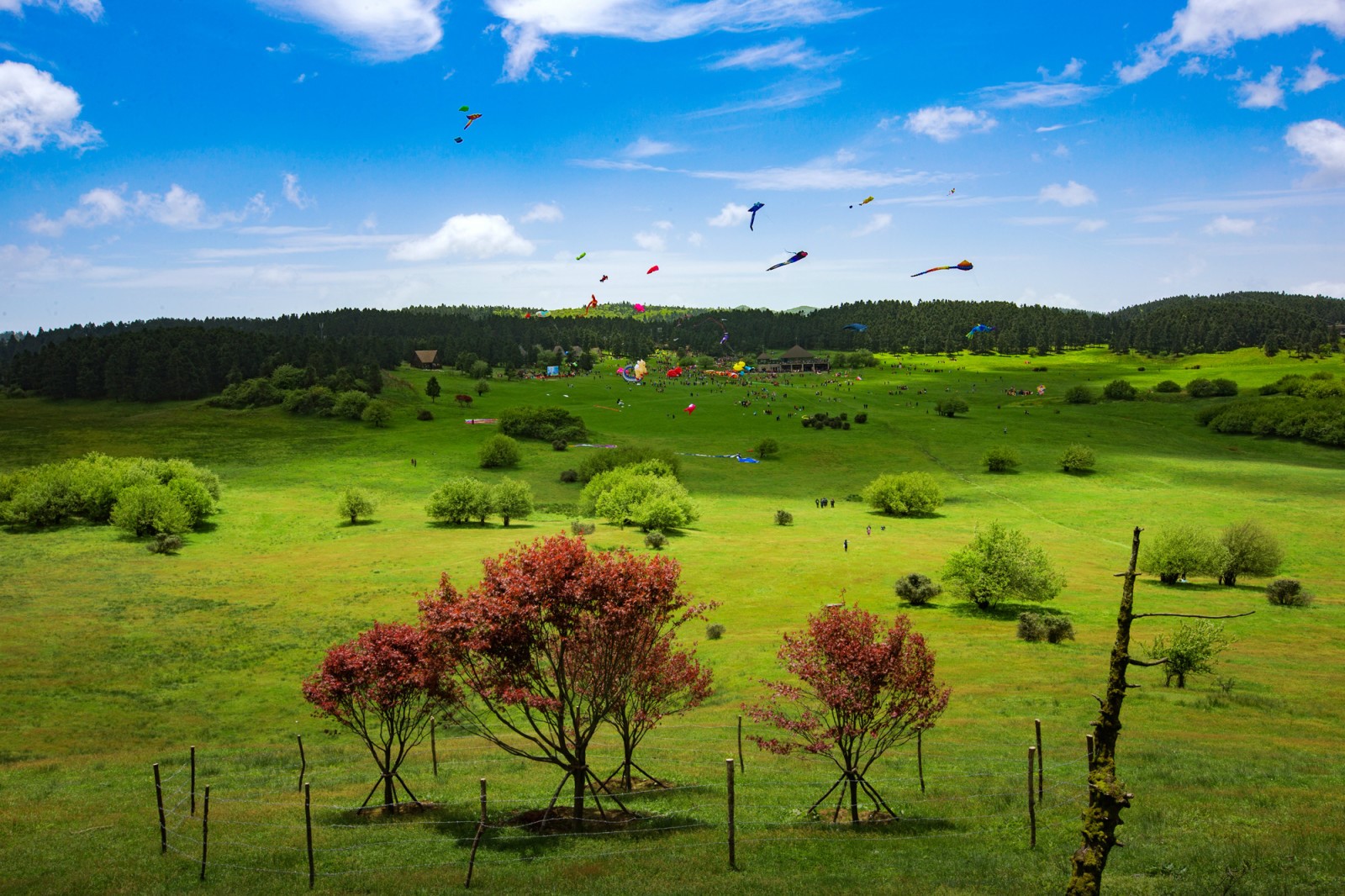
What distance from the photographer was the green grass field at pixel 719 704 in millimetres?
15492

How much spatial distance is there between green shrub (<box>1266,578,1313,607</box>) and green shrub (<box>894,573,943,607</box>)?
2150cm

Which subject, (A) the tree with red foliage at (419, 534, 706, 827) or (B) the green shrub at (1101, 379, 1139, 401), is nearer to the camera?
(A) the tree with red foliage at (419, 534, 706, 827)

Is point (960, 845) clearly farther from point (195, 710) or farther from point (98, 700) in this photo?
point (98, 700)

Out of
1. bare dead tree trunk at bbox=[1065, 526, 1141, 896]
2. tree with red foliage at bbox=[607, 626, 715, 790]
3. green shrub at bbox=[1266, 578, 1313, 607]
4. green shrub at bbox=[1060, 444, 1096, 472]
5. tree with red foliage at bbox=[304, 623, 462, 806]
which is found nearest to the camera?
bare dead tree trunk at bbox=[1065, 526, 1141, 896]

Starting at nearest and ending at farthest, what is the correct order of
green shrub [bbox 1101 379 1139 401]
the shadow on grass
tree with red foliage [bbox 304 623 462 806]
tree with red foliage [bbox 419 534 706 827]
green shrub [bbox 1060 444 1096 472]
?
1. tree with red foliage [bbox 419 534 706 827]
2. tree with red foliage [bbox 304 623 462 806]
3. the shadow on grass
4. green shrub [bbox 1060 444 1096 472]
5. green shrub [bbox 1101 379 1139 401]

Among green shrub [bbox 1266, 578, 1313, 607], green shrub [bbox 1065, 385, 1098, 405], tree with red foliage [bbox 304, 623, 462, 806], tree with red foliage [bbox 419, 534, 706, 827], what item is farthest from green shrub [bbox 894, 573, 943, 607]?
green shrub [bbox 1065, 385, 1098, 405]

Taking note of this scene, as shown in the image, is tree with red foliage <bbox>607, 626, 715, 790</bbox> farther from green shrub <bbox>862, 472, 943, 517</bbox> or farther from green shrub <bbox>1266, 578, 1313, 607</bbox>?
green shrub <bbox>862, 472, 943, 517</bbox>

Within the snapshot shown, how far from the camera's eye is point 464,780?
77.2 ft

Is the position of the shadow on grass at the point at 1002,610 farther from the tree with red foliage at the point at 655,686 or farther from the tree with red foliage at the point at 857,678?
the tree with red foliage at the point at 655,686

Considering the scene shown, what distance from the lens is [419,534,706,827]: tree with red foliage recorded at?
1673 cm

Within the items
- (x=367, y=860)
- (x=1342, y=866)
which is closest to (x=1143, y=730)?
(x=1342, y=866)

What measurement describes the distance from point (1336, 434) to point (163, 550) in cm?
16291

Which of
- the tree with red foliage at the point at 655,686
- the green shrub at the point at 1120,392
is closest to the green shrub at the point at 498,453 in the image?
the tree with red foliage at the point at 655,686

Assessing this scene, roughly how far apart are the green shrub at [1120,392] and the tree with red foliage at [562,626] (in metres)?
180
